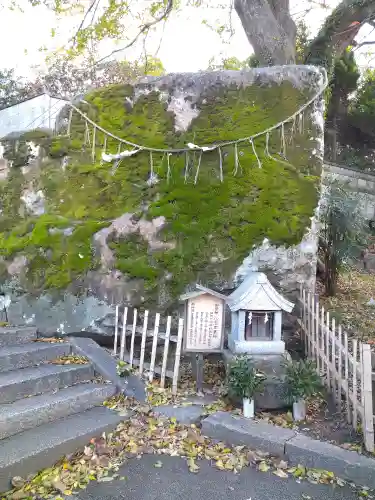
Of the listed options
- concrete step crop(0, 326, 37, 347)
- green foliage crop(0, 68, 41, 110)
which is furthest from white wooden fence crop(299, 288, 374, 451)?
green foliage crop(0, 68, 41, 110)

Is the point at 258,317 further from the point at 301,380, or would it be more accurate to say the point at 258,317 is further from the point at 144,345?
the point at 144,345

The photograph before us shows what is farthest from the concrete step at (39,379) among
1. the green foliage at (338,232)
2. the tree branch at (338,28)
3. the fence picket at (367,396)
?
the tree branch at (338,28)

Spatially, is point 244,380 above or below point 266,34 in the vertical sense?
below

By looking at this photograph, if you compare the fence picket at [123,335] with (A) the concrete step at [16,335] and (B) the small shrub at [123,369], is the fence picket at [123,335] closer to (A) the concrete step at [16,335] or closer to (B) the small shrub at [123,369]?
(B) the small shrub at [123,369]

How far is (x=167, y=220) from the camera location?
549 cm

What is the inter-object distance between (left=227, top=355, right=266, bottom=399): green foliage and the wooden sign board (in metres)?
0.49

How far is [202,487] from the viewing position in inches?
121

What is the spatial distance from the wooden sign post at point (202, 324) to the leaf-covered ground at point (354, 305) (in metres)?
2.22

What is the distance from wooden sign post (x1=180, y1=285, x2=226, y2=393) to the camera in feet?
14.5

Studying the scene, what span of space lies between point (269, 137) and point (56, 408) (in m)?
4.23

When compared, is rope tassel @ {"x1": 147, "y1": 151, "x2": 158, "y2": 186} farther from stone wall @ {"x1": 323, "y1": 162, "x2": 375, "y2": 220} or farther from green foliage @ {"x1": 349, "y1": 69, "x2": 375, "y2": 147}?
green foliage @ {"x1": 349, "y1": 69, "x2": 375, "y2": 147}

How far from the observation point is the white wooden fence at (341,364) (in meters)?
3.45

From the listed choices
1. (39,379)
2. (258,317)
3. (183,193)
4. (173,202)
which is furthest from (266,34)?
(39,379)

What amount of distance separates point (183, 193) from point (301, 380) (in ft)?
9.30
